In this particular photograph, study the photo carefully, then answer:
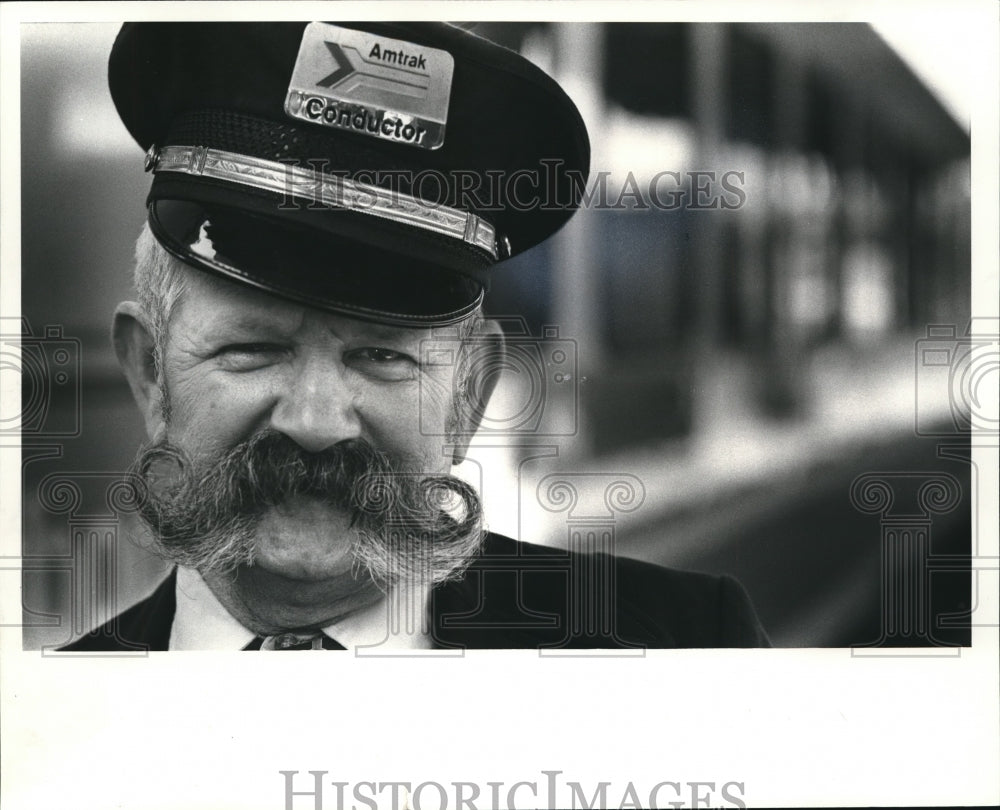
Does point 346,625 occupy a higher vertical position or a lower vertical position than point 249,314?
lower

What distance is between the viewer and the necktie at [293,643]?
9.96 feet

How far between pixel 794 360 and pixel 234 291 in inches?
62.7

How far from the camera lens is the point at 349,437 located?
9.66 ft

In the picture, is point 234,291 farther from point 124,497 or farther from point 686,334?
point 686,334

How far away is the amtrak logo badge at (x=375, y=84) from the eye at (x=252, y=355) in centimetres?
63

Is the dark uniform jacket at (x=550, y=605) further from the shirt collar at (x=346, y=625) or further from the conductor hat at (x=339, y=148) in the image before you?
the conductor hat at (x=339, y=148)

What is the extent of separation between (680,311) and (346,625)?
1.31m

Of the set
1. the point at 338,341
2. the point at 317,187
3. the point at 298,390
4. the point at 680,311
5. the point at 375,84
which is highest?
the point at 375,84

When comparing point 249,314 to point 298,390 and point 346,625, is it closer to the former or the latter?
point 298,390

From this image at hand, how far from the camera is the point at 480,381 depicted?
9.86 feet

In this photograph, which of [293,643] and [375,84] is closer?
[375,84]

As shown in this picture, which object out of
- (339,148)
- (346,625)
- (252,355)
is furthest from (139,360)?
(346,625)

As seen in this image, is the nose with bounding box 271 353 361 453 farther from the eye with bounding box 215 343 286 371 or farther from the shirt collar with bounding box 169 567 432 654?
the shirt collar with bounding box 169 567 432 654

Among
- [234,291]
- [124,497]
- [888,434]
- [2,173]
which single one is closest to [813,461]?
[888,434]
